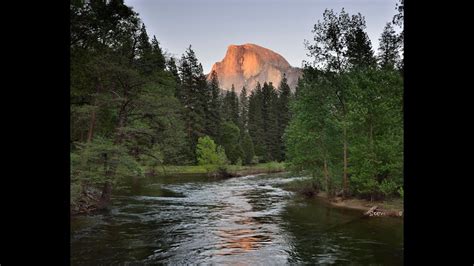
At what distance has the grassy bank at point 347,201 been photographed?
24.8m

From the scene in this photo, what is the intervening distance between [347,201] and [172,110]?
46.3ft

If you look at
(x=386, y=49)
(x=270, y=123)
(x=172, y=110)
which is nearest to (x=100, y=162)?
(x=172, y=110)

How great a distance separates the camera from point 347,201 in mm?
28297

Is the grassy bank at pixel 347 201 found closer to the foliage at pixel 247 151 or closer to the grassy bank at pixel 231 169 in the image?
the grassy bank at pixel 231 169

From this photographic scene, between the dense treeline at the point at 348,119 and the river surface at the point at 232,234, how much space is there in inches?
124

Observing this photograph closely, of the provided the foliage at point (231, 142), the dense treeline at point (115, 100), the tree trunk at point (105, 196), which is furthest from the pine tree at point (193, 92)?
the tree trunk at point (105, 196)

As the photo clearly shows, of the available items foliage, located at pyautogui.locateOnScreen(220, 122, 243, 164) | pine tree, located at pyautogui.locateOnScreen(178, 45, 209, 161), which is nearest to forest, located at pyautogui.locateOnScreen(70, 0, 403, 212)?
foliage, located at pyautogui.locateOnScreen(220, 122, 243, 164)

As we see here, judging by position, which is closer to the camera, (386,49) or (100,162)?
(100,162)

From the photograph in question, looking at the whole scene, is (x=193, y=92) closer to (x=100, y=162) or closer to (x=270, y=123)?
(x=270, y=123)

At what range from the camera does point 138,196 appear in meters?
31.7

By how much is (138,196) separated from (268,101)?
60.0 meters

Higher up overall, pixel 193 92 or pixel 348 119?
pixel 193 92
